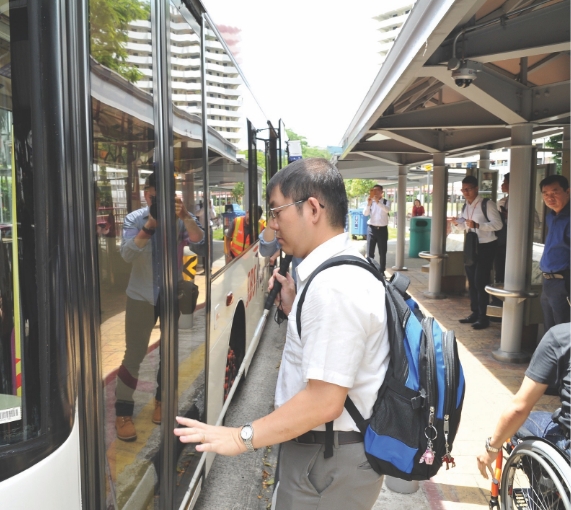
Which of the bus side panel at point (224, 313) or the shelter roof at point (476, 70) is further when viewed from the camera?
the shelter roof at point (476, 70)

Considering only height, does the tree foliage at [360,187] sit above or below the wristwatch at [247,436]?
above

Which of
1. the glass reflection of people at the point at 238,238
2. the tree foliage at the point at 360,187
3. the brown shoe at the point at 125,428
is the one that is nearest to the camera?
the brown shoe at the point at 125,428

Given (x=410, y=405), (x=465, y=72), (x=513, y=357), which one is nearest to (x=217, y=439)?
(x=410, y=405)

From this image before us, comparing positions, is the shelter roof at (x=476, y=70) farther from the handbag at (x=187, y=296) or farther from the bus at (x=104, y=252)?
the handbag at (x=187, y=296)

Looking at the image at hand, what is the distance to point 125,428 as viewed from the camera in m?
2.27

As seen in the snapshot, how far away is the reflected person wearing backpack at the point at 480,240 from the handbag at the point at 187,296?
5.82 m

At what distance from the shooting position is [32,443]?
160cm

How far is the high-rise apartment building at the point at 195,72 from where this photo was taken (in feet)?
7.89

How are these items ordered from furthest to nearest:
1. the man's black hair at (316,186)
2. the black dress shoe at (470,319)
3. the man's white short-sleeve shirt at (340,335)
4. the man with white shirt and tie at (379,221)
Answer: the man with white shirt and tie at (379,221), the black dress shoe at (470,319), the man's black hair at (316,186), the man's white short-sleeve shirt at (340,335)

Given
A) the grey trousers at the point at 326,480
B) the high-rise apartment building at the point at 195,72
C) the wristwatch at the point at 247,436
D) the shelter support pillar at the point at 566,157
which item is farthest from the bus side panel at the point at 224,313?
the shelter support pillar at the point at 566,157

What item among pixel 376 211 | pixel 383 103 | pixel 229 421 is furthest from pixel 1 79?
pixel 376 211

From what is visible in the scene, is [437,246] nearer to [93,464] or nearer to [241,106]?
[241,106]

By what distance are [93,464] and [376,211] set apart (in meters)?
11.9

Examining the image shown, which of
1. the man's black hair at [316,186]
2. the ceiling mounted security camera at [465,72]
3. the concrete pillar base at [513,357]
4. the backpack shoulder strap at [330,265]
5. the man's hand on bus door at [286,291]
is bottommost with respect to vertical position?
the concrete pillar base at [513,357]
